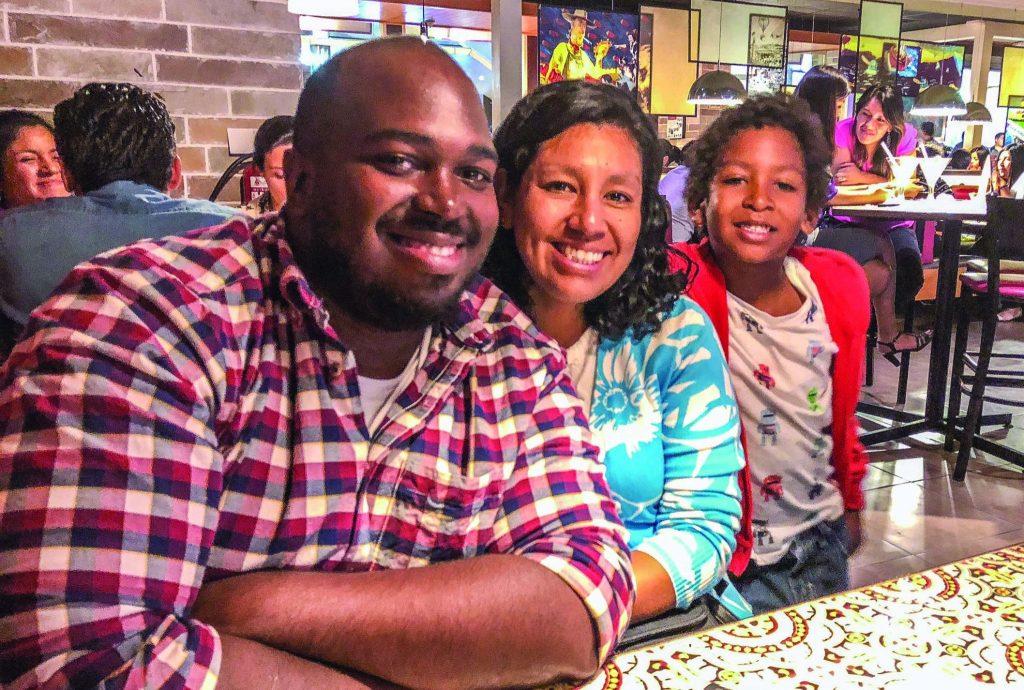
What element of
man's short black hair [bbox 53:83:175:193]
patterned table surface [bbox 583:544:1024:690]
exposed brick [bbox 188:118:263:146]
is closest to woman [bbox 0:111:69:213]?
exposed brick [bbox 188:118:263:146]

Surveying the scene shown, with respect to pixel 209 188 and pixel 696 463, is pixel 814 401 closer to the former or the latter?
pixel 696 463

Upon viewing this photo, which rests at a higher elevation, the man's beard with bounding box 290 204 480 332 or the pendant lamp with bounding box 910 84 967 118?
the pendant lamp with bounding box 910 84 967 118

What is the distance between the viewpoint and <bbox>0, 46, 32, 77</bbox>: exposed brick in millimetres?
2521

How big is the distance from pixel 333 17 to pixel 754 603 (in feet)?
24.8

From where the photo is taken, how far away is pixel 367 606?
77cm

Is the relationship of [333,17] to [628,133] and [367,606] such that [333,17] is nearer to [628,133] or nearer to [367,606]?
[628,133]

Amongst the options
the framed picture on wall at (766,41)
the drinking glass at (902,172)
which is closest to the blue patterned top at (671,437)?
the drinking glass at (902,172)

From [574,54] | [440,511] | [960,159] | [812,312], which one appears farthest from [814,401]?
[960,159]

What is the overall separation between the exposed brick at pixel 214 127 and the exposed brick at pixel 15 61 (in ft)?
1.72

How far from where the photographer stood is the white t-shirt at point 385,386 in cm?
94

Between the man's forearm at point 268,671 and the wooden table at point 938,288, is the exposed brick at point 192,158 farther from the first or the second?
the wooden table at point 938,288

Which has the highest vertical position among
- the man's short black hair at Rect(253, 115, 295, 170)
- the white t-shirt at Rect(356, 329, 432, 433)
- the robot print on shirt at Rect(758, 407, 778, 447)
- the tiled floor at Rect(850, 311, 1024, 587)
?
the man's short black hair at Rect(253, 115, 295, 170)

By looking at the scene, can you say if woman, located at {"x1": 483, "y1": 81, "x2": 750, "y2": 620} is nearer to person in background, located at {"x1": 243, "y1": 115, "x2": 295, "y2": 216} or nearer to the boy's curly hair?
the boy's curly hair

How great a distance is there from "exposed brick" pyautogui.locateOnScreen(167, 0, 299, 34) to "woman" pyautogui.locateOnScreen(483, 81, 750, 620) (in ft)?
6.13
